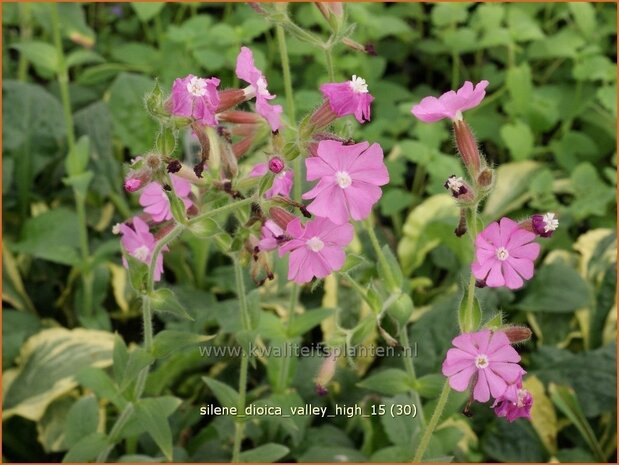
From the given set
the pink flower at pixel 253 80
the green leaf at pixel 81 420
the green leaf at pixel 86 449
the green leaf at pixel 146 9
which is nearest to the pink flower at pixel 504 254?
the pink flower at pixel 253 80

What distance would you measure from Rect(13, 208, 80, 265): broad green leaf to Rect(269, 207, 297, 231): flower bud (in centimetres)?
94

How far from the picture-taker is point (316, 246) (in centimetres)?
105

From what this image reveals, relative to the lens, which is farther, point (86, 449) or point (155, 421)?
point (86, 449)

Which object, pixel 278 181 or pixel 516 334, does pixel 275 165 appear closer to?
pixel 278 181

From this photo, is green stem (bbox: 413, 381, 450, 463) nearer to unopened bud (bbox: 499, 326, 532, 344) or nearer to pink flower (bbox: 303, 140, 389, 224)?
unopened bud (bbox: 499, 326, 532, 344)

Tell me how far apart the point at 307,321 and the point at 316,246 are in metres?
0.53

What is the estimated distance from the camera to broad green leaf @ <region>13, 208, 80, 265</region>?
6.36 ft

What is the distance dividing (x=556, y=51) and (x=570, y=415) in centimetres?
105

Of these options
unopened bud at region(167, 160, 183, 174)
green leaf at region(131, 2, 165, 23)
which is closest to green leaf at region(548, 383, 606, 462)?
unopened bud at region(167, 160, 183, 174)

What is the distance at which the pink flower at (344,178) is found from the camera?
39.6 inches

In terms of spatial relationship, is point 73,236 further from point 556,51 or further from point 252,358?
point 556,51

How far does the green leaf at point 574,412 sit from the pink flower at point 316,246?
0.85 meters

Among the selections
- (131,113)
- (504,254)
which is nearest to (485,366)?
(504,254)

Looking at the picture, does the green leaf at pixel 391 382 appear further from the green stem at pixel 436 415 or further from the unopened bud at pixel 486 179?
the unopened bud at pixel 486 179
